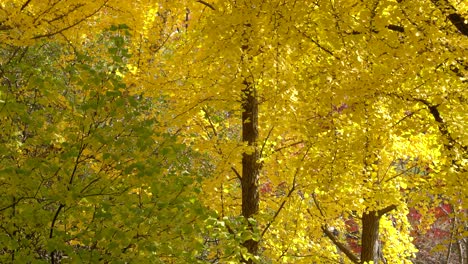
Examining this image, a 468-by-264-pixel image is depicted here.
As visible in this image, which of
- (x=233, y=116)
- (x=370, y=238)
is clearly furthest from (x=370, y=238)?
(x=233, y=116)

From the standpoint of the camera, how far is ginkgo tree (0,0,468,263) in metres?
3.48

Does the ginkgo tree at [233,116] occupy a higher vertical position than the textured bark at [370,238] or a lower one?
higher

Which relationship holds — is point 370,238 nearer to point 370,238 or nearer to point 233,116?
point 370,238

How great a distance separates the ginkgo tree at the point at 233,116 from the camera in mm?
3480

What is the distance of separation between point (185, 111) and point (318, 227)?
3783 millimetres

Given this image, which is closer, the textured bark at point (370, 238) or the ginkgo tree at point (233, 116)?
the ginkgo tree at point (233, 116)

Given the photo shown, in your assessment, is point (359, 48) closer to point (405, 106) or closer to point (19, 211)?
point (405, 106)

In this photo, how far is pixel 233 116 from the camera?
827 centimetres

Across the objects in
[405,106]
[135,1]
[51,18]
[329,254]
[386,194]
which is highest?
[135,1]

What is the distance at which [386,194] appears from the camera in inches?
262

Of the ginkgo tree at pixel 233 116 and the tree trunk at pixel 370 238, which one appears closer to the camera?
the ginkgo tree at pixel 233 116

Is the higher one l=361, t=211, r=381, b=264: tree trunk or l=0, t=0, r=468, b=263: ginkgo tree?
l=0, t=0, r=468, b=263: ginkgo tree

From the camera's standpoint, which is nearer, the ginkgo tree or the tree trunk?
the ginkgo tree

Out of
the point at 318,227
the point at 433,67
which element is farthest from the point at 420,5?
the point at 318,227
